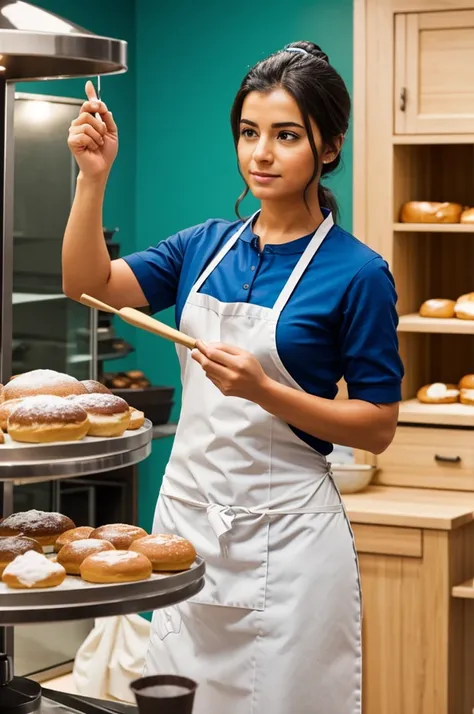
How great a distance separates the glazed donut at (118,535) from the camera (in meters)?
1.67

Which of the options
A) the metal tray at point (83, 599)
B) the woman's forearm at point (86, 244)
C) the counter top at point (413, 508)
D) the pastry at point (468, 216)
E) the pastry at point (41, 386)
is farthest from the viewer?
the pastry at point (468, 216)

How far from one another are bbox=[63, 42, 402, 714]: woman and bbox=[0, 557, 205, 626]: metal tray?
0.49 metres

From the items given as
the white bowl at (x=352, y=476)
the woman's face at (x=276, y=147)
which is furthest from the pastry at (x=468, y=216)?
the woman's face at (x=276, y=147)

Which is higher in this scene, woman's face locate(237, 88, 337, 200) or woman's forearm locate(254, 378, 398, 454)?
woman's face locate(237, 88, 337, 200)

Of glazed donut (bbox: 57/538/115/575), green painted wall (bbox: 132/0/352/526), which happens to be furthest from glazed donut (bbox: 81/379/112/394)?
green painted wall (bbox: 132/0/352/526)

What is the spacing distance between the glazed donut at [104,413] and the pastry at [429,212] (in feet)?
7.69

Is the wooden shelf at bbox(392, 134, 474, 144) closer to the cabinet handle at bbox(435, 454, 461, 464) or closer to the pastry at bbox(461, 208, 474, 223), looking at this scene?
the pastry at bbox(461, 208, 474, 223)

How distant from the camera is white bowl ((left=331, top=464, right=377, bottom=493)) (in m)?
3.68

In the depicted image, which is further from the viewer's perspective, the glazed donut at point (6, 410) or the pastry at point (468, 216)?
the pastry at point (468, 216)

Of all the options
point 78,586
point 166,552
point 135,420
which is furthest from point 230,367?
point 78,586

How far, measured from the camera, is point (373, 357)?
2.01 metres

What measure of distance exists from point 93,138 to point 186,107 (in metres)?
2.95

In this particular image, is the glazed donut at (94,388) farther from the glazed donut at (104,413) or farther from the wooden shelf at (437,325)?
the wooden shelf at (437,325)

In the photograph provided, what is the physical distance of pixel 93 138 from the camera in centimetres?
185
